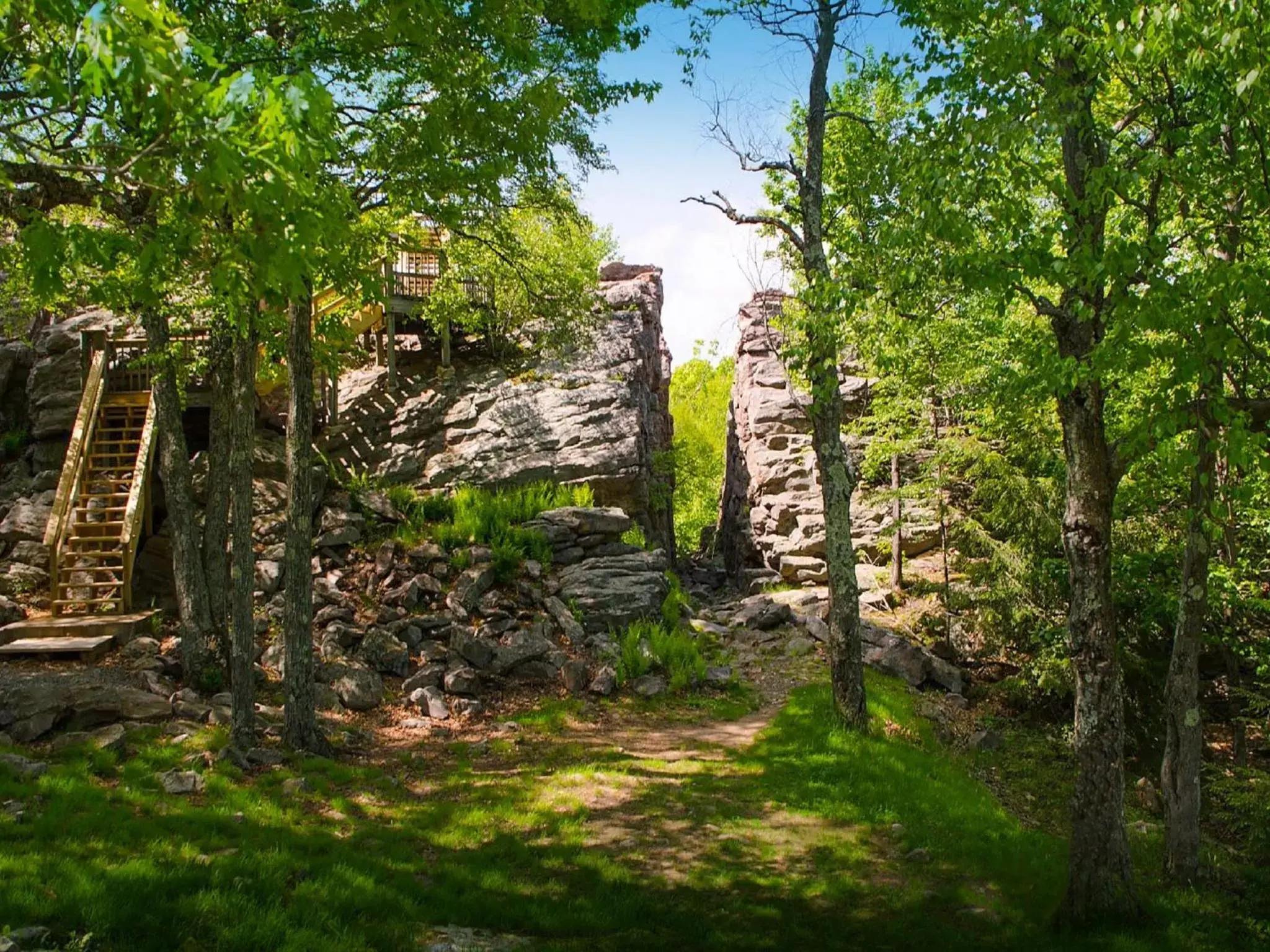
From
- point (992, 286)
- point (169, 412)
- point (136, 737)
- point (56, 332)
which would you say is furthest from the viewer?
point (56, 332)

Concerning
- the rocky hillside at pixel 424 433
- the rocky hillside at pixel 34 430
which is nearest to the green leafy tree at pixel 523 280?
the rocky hillside at pixel 424 433

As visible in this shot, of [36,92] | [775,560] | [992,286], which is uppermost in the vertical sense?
[36,92]

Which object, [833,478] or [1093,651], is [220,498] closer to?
[833,478]

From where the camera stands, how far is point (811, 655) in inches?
650

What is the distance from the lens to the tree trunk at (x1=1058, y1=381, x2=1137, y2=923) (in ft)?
22.7

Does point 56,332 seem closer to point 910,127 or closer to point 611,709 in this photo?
point 611,709

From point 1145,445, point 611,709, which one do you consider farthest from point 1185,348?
point 611,709

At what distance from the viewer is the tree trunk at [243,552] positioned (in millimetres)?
9797

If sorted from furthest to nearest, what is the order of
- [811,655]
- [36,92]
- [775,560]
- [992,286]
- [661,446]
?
[661,446] → [775,560] → [811,655] → [992,286] → [36,92]

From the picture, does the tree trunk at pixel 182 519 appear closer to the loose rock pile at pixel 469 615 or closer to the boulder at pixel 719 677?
the loose rock pile at pixel 469 615

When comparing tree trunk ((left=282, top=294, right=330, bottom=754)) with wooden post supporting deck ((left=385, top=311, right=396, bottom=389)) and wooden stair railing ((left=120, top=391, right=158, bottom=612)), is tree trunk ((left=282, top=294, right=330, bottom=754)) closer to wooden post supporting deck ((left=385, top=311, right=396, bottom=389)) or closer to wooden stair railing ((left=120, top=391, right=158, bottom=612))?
wooden stair railing ((left=120, top=391, right=158, bottom=612))

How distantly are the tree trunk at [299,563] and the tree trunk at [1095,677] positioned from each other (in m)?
8.17

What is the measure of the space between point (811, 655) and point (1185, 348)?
11.5m

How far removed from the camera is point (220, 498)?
505 inches
